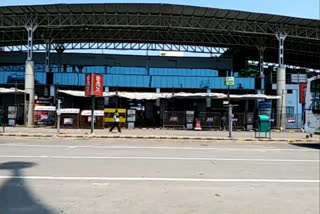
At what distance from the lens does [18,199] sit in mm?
6793

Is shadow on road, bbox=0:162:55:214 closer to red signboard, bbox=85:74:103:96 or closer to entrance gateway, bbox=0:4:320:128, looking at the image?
red signboard, bbox=85:74:103:96

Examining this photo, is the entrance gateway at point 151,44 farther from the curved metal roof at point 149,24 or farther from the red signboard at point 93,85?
the red signboard at point 93,85

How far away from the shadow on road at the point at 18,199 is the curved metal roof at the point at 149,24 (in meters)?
30.9

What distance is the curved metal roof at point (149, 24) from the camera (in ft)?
125

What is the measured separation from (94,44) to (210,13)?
16438 mm

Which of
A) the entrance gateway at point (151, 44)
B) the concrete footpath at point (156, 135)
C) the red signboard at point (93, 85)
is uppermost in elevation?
the entrance gateway at point (151, 44)

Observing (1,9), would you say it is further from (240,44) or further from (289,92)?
(289,92)

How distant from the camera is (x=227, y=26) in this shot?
4097 centimetres

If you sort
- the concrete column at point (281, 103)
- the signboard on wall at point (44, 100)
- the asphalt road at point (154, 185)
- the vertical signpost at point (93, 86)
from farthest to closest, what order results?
the signboard on wall at point (44, 100), the concrete column at point (281, 103), the vertical signpost at point (93, 86), the asphalt road at point (154, 185)

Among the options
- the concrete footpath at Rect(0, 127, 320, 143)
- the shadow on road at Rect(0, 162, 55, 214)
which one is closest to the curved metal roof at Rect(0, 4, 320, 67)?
the concrete footpath at Rect(0, 127, 320, 143)

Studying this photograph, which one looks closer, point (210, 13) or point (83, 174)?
point (83, 174)

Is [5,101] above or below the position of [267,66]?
below

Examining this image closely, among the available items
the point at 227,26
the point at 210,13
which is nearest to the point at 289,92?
the point at 227,26

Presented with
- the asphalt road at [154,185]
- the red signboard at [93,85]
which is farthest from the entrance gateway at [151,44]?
the asphalt road at [154,185]
